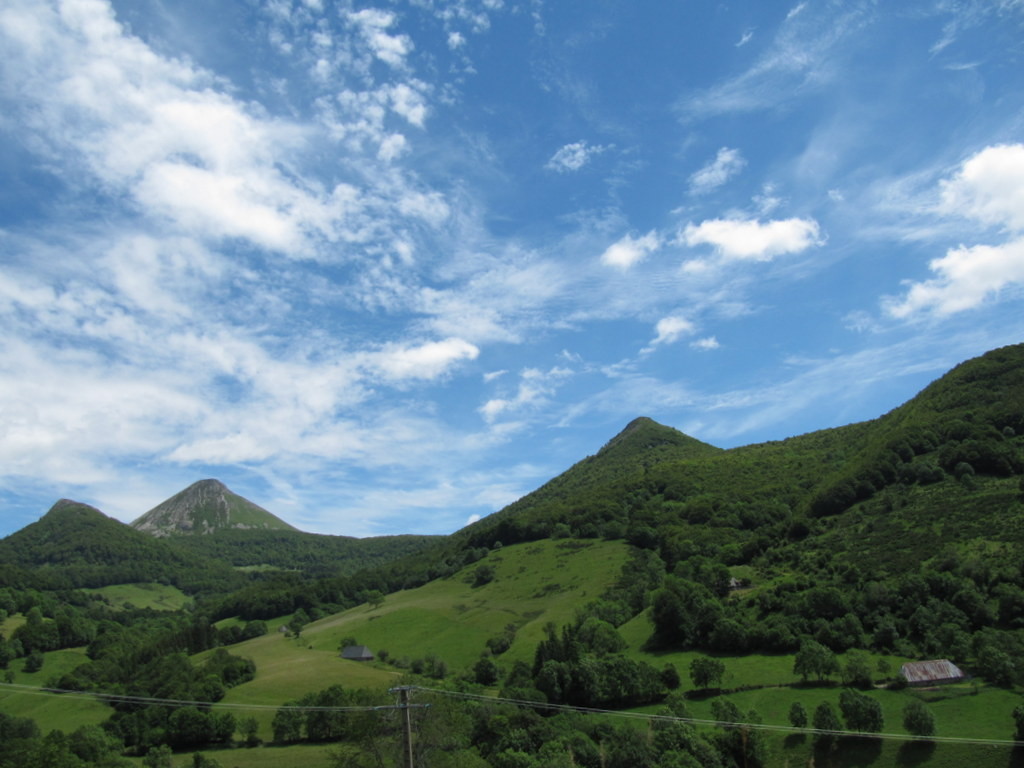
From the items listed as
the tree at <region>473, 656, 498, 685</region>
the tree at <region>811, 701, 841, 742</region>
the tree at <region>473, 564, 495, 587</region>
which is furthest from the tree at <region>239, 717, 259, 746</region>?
the tree at <region>473, 564, 495, 587</region>

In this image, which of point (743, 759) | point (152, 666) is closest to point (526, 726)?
point (743, 759)

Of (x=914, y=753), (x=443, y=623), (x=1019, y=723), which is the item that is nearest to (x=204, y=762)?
(x=443, y=623)

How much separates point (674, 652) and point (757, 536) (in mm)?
50322

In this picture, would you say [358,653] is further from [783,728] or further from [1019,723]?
[1019,723]

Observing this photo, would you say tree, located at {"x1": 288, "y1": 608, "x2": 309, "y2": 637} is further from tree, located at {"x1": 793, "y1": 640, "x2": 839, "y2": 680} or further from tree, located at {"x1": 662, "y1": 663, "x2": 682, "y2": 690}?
tree, located at {"x1": 793, "y1": 640, "x2": 839, "y2": 680}

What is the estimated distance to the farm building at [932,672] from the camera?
6825cm

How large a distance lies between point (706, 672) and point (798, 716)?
15.2 metres

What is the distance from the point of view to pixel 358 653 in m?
126

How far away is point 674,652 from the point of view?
311ft

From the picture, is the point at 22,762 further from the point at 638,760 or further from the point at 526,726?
the point at 638,760

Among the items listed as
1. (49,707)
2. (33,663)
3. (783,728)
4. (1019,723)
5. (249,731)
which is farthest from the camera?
(33,663)

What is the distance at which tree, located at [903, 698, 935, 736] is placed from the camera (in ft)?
190

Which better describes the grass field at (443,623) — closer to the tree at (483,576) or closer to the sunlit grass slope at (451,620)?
the sunlit grass slope at (451,620)

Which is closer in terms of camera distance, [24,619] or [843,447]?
[24,619]
